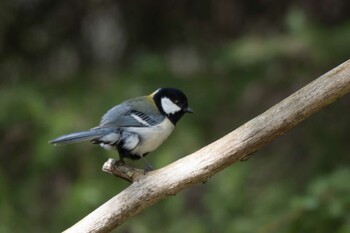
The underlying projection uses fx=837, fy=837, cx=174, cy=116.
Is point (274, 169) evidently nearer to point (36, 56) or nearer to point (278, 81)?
point (278, 81)

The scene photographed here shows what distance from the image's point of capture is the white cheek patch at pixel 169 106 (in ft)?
8.86

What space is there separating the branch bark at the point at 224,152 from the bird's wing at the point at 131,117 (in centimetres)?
25

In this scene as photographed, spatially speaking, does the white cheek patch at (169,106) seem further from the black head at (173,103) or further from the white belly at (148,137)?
the white belly at (148,137)

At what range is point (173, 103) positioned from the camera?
2721 millimetres

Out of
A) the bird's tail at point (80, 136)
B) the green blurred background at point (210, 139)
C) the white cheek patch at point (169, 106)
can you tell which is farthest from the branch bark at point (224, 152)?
the green blurred background at point (210, 139)

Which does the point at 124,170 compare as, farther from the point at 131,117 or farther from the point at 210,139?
the point at 210,139

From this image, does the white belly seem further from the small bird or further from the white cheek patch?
the white cheek patch

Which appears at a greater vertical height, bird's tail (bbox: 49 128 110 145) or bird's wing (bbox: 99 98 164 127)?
bird's tail (bbox: 49 128 110 145)

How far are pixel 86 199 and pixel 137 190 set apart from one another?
49.0 inches

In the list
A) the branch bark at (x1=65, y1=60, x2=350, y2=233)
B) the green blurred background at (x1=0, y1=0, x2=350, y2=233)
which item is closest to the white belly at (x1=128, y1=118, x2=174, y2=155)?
the branch bark at (x1=65, y1=60, x2=350, y2=233)

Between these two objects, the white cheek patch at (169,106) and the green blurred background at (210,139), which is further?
the green blurred background at (210,139)

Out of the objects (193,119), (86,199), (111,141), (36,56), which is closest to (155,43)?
(36,56)

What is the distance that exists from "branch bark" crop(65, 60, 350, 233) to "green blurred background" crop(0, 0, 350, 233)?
1.00 m

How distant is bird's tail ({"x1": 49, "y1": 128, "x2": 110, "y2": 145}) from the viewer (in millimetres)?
2324
